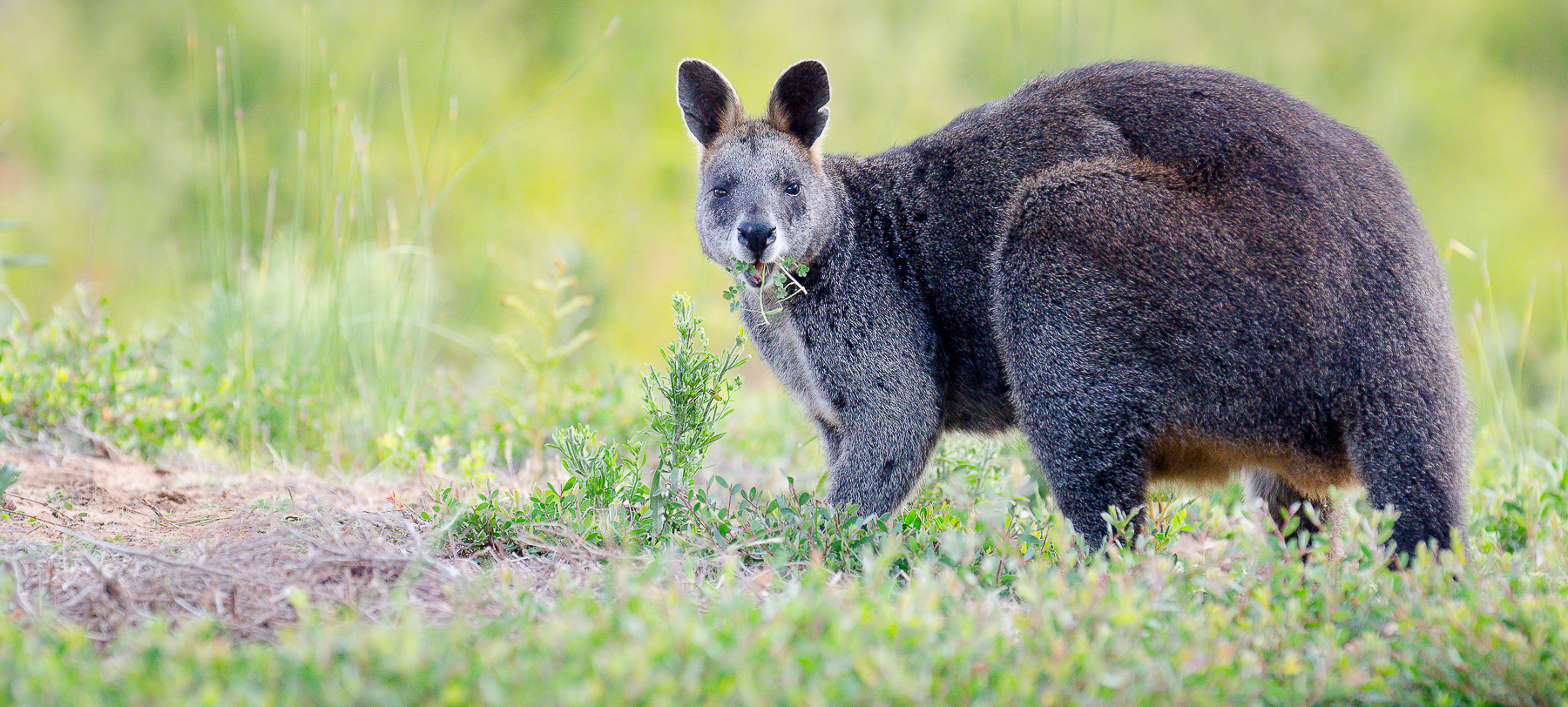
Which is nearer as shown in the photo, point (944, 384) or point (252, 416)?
point (944, 384)

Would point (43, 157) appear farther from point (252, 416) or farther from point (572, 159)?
point (252, 416)

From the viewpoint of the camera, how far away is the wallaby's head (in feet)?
13.7

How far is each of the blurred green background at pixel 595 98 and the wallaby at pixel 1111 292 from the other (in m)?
6.99

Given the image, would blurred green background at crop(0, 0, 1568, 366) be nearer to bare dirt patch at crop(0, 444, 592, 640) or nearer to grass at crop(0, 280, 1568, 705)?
bare dirt patch at crop(0, 444, 592, 640)

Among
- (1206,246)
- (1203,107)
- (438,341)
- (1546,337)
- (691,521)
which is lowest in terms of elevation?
(1546,337)

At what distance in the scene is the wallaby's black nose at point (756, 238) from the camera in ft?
13.4

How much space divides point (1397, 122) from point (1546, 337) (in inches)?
121

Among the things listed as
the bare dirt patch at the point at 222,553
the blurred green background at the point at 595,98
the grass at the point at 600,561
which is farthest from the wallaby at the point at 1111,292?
the blurred green background at the point at 595,98

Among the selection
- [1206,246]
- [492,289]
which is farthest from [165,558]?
[492,289]

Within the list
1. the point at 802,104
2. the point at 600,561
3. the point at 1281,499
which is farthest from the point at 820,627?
the point at 802,104

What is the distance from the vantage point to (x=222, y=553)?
10.3ft

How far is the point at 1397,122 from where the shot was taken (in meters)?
12.7

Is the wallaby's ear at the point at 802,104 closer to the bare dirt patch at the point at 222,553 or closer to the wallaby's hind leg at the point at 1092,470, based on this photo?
the wallaby's hind leg at the point at 1092,470

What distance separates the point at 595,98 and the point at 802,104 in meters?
9.59
